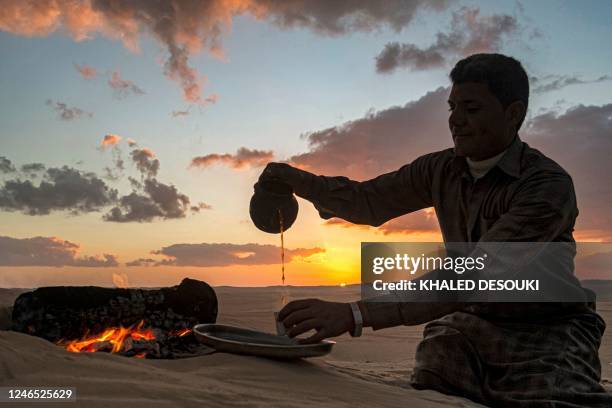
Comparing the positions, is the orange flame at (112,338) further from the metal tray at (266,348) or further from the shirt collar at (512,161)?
the shirt collar at (512,161)

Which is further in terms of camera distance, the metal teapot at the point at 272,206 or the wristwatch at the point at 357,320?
the metal teapot at the point at 272,206

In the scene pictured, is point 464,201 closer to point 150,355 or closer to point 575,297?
point 575,297

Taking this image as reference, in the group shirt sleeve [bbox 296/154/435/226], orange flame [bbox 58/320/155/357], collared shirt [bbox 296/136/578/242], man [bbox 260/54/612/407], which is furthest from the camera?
shirt sleeve [bbox 296/154/435/226]

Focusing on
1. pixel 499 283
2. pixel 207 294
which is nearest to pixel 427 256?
pixel 499 283

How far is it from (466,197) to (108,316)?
279 centimetres

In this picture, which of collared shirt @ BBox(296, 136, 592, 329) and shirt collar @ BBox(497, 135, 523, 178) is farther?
shirt collar @ BBox(497, 135, 523, 178)

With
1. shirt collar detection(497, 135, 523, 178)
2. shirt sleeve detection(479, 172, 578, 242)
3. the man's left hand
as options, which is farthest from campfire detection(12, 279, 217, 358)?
shirt collar detection(497, 135, 523, 178)

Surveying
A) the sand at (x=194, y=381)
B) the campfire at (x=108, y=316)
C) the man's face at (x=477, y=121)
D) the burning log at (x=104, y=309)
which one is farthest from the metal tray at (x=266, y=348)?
the man's face at (x=477, y=121)

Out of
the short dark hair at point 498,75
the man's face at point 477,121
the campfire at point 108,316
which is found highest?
the short dark hair at point 498,75

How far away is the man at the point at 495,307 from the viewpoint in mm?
3391

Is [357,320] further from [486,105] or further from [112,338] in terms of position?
A: [112,338]

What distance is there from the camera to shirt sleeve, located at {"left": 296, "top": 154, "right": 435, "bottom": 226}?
181 inches

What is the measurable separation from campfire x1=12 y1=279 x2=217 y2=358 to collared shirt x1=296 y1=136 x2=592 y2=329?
1.33 metres

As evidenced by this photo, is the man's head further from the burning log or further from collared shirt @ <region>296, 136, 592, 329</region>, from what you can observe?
the burning log
